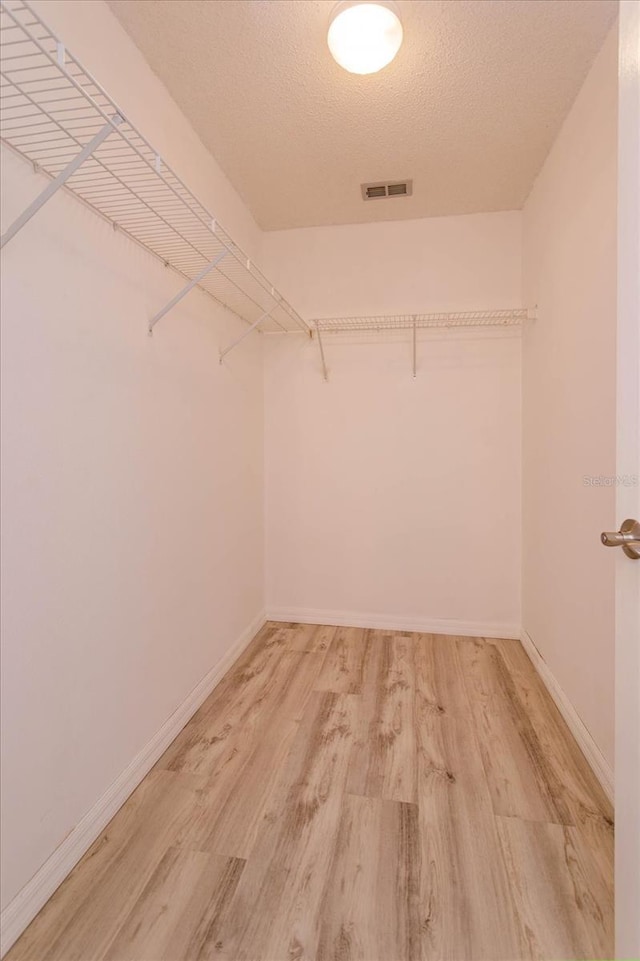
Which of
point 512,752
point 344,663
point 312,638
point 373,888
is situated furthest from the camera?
point 312,638

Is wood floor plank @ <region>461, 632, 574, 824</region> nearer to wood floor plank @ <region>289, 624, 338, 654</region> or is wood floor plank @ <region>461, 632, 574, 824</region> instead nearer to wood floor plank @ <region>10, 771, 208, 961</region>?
wood floor plank @ <region>289, 624, 338, 654</region>

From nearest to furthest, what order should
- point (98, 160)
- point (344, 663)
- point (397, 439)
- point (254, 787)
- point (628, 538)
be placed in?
1. point (628, 538)
2. point (98, 160)
3. point (254, 787)
4. point (344, 663)
5. point (397, 439)

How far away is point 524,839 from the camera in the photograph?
1292 millimetres

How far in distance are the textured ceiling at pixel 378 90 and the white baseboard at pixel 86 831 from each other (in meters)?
2.45

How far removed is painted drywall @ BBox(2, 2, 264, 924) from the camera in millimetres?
1069

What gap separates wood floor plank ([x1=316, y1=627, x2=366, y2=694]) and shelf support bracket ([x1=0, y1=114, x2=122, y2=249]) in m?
2.04

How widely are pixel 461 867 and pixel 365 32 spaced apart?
244 centimetres

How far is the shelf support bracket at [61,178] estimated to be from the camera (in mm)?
910

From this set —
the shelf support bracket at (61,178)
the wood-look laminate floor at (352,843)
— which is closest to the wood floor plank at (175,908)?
the wood-look laminate floor at (352,843)

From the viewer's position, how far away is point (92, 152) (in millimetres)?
942

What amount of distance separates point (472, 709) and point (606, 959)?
3.14ft

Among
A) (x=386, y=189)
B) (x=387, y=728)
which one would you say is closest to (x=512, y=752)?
(x=387, y=728)

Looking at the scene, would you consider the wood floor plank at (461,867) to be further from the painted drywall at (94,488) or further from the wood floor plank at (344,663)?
the painted drywall at (94,488)

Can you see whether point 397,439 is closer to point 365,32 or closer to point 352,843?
point 365,32
